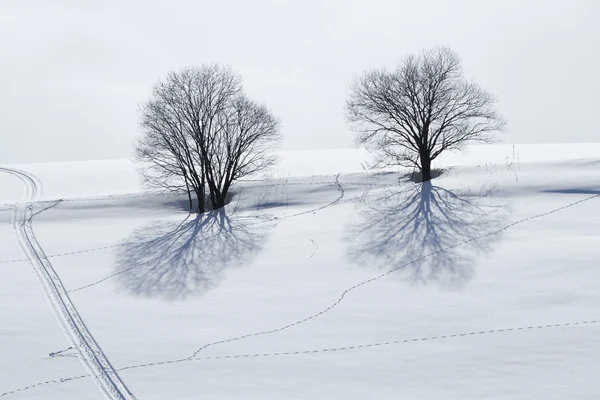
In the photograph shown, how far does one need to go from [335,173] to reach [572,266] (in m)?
20.3

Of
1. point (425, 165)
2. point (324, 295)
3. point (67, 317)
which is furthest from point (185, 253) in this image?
point (425, 165)

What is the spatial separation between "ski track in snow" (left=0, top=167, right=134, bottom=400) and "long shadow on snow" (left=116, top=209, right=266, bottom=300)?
6.54ft

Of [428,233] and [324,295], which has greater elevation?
[428,233]

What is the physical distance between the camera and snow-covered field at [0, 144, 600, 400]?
40.2ft

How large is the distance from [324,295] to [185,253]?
→ 697 cm

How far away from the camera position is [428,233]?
20984 millimetres

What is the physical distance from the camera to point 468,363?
12.1m

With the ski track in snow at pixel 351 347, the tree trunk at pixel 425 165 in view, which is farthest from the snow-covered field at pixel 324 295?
the tree trunk at pixel 425 165

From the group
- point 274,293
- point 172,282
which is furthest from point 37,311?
point 274,293

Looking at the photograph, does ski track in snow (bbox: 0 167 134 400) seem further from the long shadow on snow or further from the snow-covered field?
the long shadow on snow

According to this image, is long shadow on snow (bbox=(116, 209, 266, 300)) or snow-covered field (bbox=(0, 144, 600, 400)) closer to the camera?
snow-covered field (bbox=(0, 144, 600, 400))

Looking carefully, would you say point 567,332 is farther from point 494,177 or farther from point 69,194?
point 69,194

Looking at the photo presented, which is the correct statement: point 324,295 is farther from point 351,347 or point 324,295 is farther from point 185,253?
point 185,253

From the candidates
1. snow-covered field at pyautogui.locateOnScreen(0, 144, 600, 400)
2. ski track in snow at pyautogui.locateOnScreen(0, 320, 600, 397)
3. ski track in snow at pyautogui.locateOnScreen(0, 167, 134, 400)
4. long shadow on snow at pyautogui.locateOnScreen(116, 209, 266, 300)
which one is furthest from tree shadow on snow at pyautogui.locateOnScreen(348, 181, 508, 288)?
ski track in snow at pyautogui.locateOnScreen(0, 167, 134, 400)
